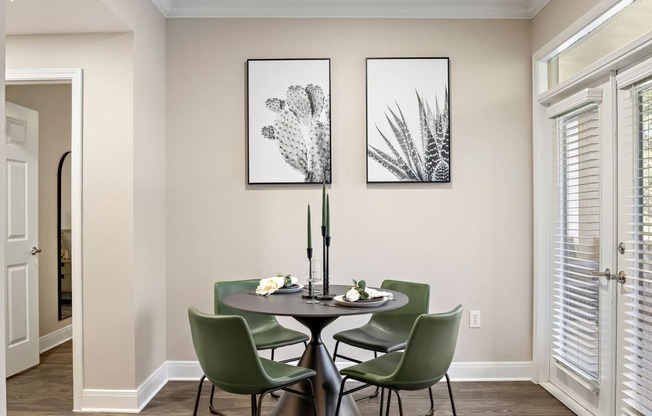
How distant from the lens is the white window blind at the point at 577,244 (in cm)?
279

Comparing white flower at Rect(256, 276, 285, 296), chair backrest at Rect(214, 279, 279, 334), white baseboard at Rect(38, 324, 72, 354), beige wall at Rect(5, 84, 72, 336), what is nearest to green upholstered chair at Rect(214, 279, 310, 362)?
chair backrest at Rect(214, 279, 279, 334)

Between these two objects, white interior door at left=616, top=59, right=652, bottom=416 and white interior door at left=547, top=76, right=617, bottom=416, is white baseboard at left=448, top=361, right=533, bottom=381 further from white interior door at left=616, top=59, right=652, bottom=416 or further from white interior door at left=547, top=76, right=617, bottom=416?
white interior door at left=616, top=59, right=652, bottom=416

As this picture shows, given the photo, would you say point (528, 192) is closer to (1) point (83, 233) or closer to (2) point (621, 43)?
(2) point (621, 43)

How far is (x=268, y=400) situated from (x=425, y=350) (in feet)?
4.55

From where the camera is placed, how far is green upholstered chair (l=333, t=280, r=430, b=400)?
2861mm

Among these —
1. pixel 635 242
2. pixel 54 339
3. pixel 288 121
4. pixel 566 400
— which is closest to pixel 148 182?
pixel 288 121

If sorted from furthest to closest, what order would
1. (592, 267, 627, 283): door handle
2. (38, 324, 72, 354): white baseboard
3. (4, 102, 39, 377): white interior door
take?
(38, 324, 72, 354): white baseboard, (4, 102, 39, 377): white interior door, (592, 267, 627, 283): door handle

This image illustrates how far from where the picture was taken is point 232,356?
2143mm

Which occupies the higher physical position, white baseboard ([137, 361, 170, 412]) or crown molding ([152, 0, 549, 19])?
crown molding ([152, 0, 549, 19])

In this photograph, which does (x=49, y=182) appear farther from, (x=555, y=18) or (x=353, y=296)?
(x=555, y=18)

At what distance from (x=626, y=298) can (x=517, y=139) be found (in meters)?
1.42

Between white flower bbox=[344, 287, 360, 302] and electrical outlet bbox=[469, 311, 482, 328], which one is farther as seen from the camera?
electrical outlet bbox=[469, 311, 482, 328]

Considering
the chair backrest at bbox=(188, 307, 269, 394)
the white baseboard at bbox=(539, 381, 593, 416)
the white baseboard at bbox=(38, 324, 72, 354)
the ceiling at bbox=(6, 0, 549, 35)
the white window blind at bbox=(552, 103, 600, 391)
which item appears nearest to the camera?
the chair backrest at bbox=(188, 307, 269, 394)

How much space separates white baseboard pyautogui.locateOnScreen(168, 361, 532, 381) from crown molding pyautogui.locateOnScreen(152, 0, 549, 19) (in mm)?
2510
